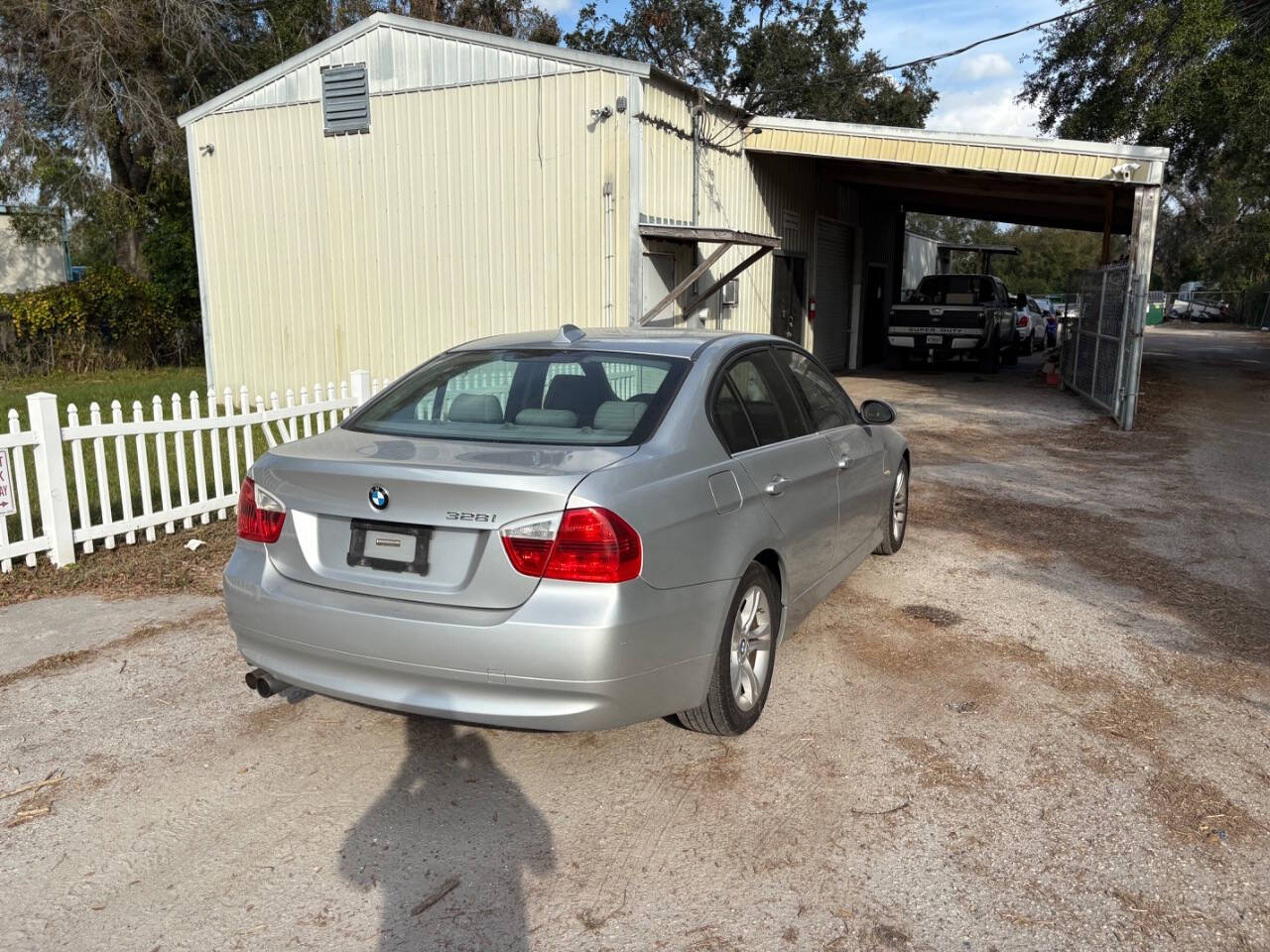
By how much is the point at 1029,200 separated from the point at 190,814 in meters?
17.7

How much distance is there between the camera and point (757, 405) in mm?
4414

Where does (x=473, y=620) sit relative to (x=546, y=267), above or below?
below

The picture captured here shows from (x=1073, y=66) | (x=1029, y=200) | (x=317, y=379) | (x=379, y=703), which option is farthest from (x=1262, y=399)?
(x=379, y=703)

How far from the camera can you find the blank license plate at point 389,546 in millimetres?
3326

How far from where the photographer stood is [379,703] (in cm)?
341

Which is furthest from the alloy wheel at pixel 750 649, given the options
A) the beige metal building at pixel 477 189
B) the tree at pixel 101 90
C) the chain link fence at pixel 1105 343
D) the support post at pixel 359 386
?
the tree at pixel 101 90

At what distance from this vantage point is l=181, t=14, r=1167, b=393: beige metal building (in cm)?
1135

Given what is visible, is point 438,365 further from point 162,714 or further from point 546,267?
point 546,267

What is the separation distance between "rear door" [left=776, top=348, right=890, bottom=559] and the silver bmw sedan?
588 mm

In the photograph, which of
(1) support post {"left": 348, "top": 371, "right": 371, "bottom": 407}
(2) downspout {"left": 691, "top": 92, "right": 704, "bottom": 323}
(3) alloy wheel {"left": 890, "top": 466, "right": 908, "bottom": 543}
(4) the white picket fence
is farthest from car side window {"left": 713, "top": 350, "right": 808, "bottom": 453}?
(2) downspout {"left": 691, "top": 92, "right": 704, "bottom": 323}

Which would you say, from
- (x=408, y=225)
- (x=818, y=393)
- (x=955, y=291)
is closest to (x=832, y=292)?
(x=955, y=291)

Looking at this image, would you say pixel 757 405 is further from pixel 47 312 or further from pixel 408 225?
pixel 47 312

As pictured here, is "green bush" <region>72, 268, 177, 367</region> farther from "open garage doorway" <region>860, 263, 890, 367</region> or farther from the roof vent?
"open garage doorway" <region>860, 263, 890, 367</region>

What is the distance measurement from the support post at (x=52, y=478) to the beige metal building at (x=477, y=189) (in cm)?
632
